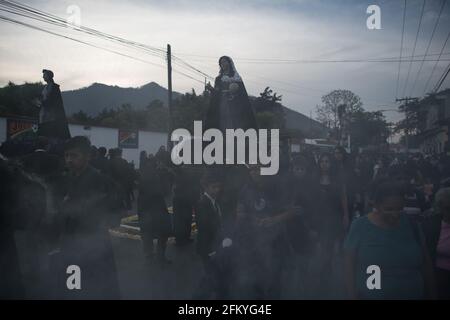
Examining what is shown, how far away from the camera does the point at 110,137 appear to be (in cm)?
1115

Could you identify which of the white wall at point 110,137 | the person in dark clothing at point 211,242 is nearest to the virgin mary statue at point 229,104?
the person in dark clothing at point 211,242

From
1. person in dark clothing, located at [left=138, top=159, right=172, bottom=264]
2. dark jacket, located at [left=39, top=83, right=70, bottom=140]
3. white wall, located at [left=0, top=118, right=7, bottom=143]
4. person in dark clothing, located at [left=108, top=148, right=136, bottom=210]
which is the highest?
white wall, located at [left=0, top=118, right=7, bottom=143]

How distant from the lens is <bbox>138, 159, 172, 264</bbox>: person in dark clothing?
4.78 meters

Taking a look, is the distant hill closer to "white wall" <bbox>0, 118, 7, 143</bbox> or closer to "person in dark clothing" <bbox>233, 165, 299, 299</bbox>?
"white wall" <bbox>0, 118, 7, 143</bbox>

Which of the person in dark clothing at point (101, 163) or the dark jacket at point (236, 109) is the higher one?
the dark jacket at point (236, 109)

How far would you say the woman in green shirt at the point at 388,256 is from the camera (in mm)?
2283

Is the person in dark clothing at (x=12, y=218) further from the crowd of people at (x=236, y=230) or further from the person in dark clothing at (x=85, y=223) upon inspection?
the person in dark clothing at (x=85, y=223)

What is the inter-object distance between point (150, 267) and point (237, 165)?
5.85ft

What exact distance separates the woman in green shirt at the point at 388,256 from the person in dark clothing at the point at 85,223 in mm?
1565

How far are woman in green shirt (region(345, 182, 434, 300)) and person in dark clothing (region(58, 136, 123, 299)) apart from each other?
5.14ft

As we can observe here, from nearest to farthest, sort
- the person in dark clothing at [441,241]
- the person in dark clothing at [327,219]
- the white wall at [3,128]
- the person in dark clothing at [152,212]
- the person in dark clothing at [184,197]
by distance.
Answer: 1. the person in dark clothing at [441,241]
2. the person in dark clothing at [327,219]
3. the person in dark clothing at [152,212]
4. the person in dark clothing at [184,197]
5. the white wall at [3,128]

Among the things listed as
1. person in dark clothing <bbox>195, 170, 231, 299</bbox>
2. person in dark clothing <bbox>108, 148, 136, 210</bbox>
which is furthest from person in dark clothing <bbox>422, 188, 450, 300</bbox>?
person in dark clothing <bbox>108, 148, 136, 210</bbox>

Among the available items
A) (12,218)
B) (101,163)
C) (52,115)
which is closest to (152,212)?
(101,163)

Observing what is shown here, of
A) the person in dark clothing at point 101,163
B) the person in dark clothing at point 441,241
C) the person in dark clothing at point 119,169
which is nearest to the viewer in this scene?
the person in dark clothing at point 441,241
